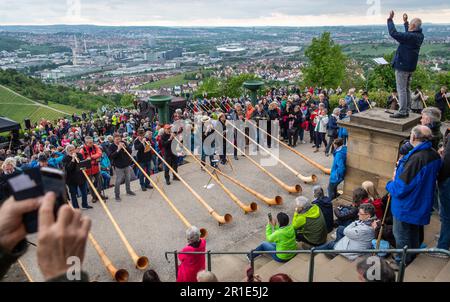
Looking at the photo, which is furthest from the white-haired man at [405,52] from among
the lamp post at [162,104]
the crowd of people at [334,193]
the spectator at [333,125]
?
the lamp post at [162,104]

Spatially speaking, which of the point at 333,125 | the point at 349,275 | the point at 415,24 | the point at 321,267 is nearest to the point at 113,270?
the point at 321,267

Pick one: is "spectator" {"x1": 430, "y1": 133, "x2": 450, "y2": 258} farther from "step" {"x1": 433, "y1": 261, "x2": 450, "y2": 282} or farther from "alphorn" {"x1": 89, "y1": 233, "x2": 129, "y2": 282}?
"alphorn" {"x1": 89, "y1": 233, "x2": 129, "y2": 282}

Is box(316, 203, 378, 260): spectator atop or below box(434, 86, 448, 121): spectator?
below

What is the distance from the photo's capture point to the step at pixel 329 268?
5227 mm

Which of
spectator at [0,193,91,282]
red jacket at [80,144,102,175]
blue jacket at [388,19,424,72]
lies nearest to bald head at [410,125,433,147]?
blue jacket at [388,19,424,72]

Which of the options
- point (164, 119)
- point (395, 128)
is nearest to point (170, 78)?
point (164, 119)

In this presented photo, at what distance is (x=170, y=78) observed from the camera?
122 metres

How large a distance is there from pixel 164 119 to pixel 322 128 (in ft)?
19.5

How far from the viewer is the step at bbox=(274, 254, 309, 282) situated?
17.8 ft

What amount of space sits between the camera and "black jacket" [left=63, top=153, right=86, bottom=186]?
7.93 m

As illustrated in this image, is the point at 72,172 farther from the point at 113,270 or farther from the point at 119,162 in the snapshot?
the point at 113,270

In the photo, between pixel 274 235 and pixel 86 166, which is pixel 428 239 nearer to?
pixel 274 235

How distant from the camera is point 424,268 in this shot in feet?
16.4

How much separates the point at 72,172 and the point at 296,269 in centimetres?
604
